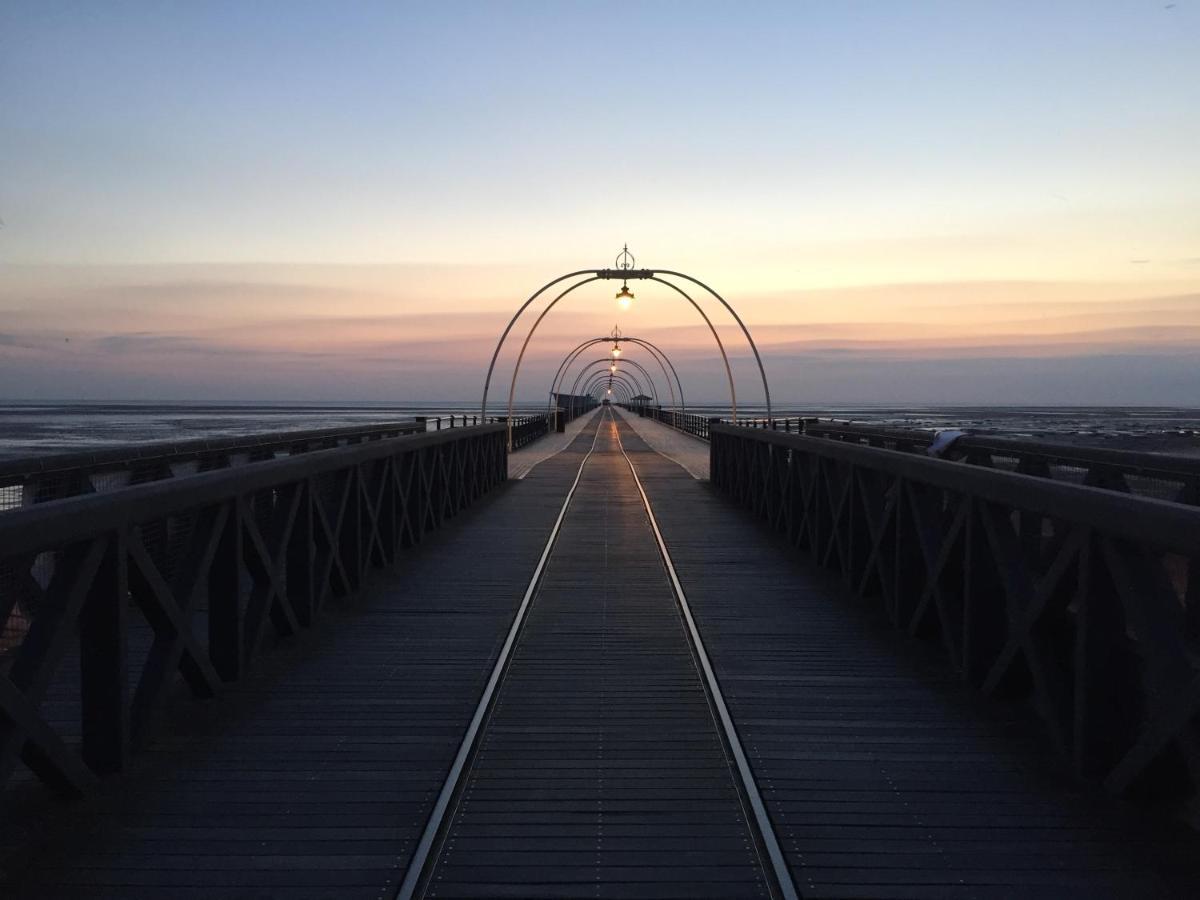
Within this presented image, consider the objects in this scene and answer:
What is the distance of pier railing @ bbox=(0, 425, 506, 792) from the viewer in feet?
11.1

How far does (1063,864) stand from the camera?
3.35 m

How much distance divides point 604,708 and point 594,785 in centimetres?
105

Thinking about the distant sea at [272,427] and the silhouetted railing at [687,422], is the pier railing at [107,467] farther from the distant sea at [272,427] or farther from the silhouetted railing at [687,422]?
the silhouetted railing at [687,422]

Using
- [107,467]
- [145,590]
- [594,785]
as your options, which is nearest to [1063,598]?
[594,785]

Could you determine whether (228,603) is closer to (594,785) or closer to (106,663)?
(106,663)

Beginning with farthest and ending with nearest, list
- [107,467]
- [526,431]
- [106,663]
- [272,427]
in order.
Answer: [272,427]
[526,431]
[107,467]
[106,663]

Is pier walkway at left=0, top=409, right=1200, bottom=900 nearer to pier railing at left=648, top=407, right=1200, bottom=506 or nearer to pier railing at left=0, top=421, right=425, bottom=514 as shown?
pier railing at left=648, top=407, right=1200, bottom=506

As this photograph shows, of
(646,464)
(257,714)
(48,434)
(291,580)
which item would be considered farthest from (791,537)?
(48,434)

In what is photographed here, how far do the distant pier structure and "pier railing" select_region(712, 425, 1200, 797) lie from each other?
0.02m

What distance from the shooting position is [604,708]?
5.08 metres

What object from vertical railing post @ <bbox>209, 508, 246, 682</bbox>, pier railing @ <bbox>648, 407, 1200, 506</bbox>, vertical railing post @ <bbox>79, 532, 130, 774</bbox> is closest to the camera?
vertical railing post @ <bbox>79, 532, 130, 774</bbox>

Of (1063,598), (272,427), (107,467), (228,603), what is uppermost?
(107,467)

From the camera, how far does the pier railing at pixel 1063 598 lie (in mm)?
3383

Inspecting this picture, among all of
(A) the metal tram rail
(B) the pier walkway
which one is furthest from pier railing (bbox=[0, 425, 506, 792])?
(A) the metal tram rail
